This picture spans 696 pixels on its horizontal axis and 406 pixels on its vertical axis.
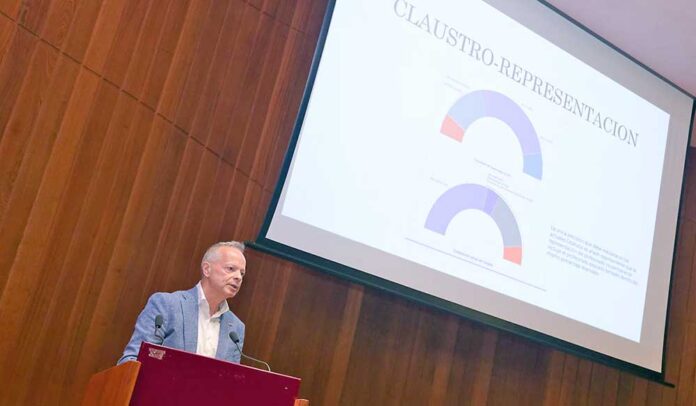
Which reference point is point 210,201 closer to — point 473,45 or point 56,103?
point 56,103

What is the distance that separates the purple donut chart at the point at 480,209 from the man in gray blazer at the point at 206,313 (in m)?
1.39

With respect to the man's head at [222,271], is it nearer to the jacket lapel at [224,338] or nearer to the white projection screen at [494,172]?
the jacket lapel at [224,338]

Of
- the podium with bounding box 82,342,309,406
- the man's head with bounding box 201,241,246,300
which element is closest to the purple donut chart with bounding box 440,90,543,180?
the man's head with bounding box 201,241,246,300

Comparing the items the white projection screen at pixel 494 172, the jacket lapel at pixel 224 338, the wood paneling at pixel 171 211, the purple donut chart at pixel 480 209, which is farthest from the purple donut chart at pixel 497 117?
the jacket lapel at pixel 224 338

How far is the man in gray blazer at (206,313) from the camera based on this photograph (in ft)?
9.51

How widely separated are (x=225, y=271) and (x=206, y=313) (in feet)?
0.56

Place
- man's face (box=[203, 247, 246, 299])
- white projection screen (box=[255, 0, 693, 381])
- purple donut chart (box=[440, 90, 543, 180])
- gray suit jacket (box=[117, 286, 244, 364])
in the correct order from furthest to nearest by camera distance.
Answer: purple donut chart (box=[440, 90, 543, 180]) → white projection screen (box=[255, 0, 693, 381]) → man's face (box=[203, 247, 246, 299]) → gray suit jacket (box=[117, 286, 244, 364])

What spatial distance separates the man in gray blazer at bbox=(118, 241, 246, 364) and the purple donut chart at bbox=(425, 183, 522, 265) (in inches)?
54.6

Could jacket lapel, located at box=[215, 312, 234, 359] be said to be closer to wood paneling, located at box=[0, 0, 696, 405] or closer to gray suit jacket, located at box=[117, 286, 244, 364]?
gray suit jacket, located at box=[117, 286, 244, 364]

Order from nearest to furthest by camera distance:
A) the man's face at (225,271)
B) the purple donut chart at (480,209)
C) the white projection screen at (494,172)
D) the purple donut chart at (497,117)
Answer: the man's face at (225,271), the white projection screen at (494,172), the purple donut chart at (480,209), the purple donut chart at (497,117)

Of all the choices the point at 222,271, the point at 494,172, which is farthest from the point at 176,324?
the point at 494,172

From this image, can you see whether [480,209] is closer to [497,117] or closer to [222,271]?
[497,117]

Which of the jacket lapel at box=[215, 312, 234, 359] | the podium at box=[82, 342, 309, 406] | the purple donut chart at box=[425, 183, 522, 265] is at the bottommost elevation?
the podium at box=[82, 342, 309, 406]

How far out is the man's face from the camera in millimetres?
3094
